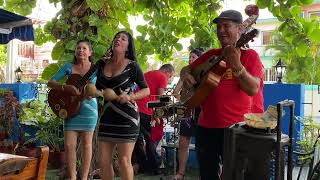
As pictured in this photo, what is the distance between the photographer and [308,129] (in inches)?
255

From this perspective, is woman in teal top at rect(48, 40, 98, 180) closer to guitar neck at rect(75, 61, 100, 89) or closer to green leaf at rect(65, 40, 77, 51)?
guitar neck at rect(75, 61, 100, 89)

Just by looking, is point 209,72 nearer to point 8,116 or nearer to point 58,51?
point 58,51

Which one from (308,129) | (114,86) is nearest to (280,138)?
→ (114,86)

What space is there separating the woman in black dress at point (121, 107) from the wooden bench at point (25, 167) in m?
2.01

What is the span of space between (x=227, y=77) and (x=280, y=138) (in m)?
0.85

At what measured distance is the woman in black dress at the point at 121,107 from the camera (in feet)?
12.5

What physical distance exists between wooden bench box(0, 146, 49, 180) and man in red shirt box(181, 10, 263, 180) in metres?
1.58

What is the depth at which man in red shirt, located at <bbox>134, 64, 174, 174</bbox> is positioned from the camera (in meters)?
6.22

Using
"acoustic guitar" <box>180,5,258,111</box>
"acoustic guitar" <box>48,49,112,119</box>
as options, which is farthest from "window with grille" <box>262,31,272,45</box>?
"acoustic guitar" <box>180,5,258,111</box>

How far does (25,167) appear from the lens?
1688 mm

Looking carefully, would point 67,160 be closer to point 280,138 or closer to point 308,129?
point 280,138

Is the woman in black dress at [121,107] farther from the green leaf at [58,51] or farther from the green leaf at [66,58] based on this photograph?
the green leaf at [58,51]

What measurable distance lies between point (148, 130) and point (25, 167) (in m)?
4.70

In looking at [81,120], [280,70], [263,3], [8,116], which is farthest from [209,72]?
[8,116]
